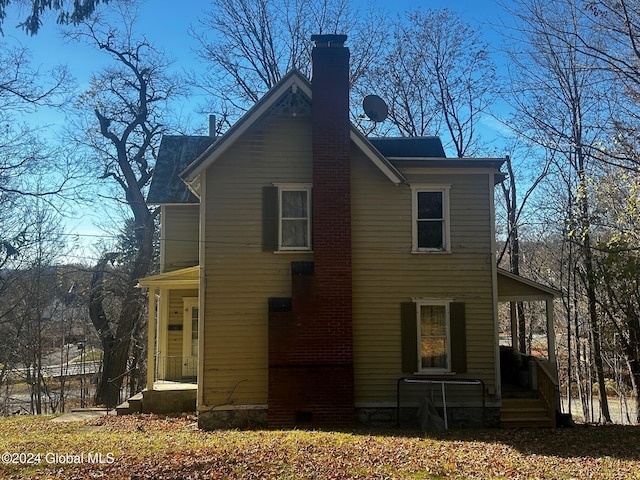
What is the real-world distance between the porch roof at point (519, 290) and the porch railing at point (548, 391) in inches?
64.5

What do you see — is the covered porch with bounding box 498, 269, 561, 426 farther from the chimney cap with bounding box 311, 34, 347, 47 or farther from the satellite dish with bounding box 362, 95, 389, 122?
the chimney cap with bounding box 311, 34, 347, 47

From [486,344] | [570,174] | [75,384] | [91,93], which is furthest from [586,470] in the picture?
[75,384]

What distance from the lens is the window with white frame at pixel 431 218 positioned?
13102mm

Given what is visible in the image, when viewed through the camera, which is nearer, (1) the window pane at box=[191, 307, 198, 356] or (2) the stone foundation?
(2) the stone foundation

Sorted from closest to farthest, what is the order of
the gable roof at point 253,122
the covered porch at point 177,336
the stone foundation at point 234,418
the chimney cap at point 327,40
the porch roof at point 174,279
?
the stone foundation at point 234,418 < the gable roof at point 253,122 < the chimney cap at point 327,40 < the porch roof at point 174,279 < the covered porch at point 177,336

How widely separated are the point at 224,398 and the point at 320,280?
3.38 meters

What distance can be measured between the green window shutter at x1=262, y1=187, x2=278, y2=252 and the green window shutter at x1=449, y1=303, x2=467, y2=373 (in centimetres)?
441

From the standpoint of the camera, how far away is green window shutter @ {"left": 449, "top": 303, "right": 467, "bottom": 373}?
498 inches

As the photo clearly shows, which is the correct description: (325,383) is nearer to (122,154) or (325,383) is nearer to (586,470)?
(586,470)

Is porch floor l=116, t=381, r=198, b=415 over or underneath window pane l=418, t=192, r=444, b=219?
underneath

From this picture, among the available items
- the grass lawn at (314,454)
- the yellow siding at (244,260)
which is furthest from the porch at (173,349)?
the grass lawn at (314,454)

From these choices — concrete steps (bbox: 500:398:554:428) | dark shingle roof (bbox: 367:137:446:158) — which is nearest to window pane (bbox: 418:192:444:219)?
dark shingle roof (bbox: 367:137:446:158)

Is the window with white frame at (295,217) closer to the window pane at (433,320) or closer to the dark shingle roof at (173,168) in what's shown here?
the window pane at (433,320)

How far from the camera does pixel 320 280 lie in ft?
40.4
